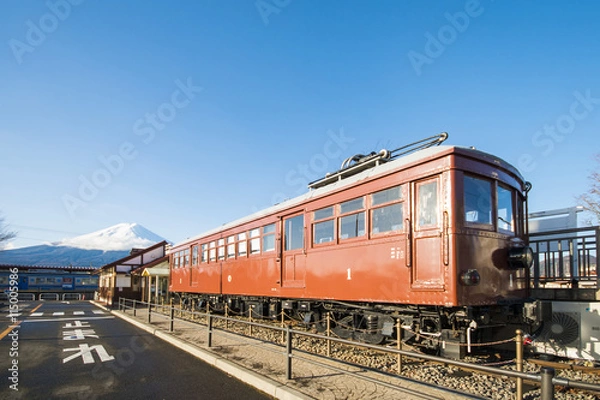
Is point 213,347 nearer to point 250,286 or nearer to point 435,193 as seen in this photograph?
point 250,286

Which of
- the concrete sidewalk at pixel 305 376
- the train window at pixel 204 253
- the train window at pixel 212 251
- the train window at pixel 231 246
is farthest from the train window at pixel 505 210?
the train window at pixel 204 253

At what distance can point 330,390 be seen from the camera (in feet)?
17.2

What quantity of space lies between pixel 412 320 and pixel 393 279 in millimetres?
789

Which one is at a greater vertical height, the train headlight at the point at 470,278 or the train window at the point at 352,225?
the train window at the point at 352,225

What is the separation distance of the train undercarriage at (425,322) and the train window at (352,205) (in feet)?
5.98

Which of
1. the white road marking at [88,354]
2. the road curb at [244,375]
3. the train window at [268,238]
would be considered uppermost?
the train window at [268,238]

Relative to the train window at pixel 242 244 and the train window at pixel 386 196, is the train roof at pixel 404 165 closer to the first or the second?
the train window at pixel 386 196

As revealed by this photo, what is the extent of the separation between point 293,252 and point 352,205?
7.84ft

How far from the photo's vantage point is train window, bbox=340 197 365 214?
8016 mm

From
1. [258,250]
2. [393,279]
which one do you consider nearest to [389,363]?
[393,279]

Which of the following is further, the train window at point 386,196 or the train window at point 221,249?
the train window at point 221,249


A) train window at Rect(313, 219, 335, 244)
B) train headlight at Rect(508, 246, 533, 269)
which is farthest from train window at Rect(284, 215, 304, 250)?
train headlight at Rect(508, 246, 533, 269)

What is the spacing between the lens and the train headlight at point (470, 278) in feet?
20.0

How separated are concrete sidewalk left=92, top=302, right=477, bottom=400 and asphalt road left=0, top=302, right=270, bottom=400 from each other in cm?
19
